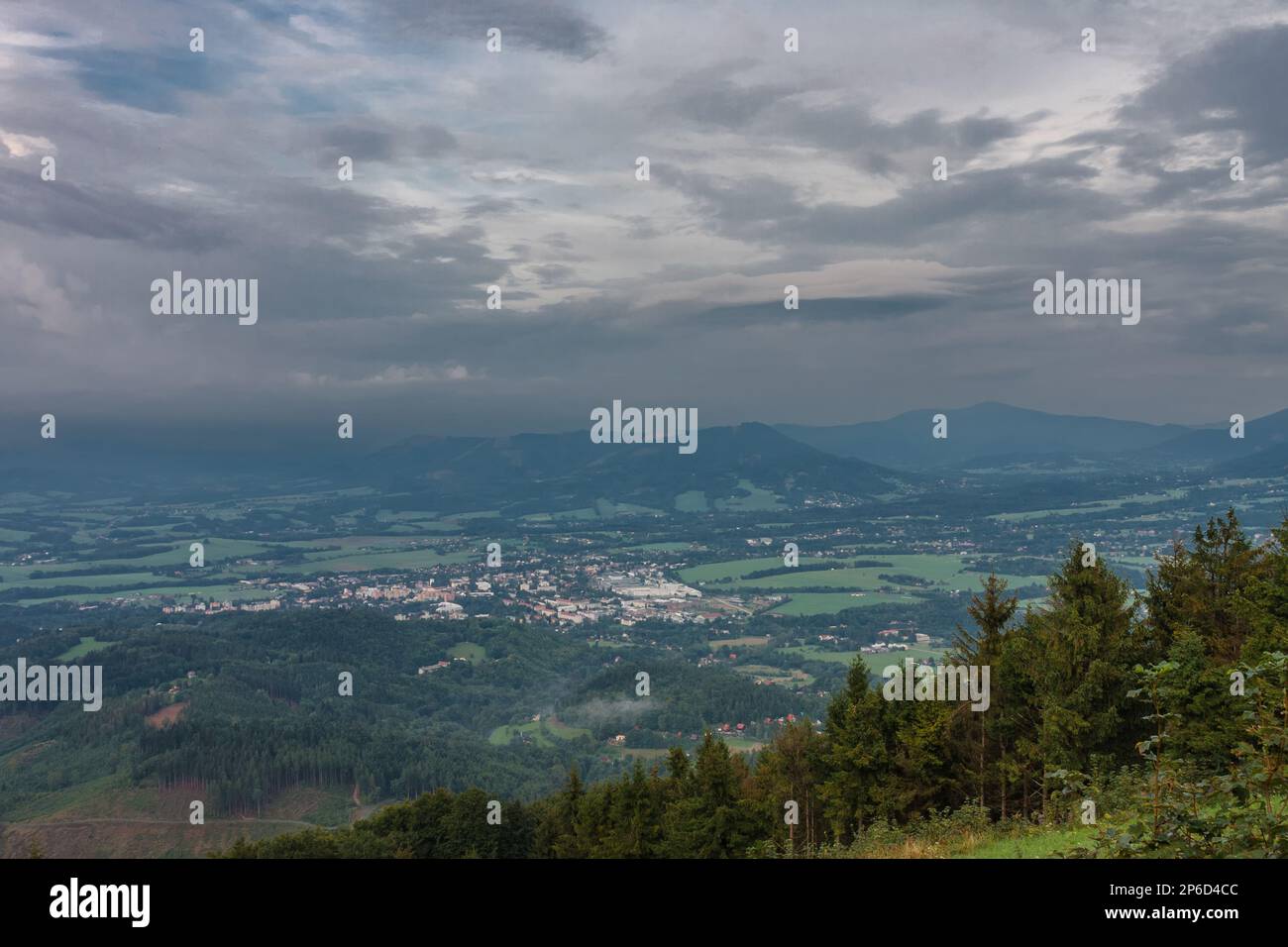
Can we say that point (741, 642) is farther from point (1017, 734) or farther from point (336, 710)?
point (1017, 734)

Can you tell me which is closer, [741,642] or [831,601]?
[741,642]

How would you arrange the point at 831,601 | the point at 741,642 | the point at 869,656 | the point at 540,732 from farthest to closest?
the point at 831,601 < the point at 741,642 < the point at 869,656 < the point at 540,732

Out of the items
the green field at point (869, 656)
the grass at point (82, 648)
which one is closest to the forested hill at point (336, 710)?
the grass at point (82, 648)

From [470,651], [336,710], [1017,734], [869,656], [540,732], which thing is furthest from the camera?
[470,651]

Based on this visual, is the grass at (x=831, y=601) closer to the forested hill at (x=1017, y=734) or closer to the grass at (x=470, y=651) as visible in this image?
the grass at (x=470, y=651)

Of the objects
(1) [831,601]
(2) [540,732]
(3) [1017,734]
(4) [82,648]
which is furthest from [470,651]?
(3) [1017,734]

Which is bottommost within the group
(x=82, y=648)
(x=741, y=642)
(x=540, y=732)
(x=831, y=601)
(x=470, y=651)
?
(x=540, y=732)

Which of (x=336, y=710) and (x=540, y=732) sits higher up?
(x=336, y=710)

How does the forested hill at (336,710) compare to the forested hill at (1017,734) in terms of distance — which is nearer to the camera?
the forested hill at (1017,734)

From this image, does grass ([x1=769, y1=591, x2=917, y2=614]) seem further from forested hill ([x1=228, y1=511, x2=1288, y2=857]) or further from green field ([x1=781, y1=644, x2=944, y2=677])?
forested hill ([x1=228, y1=511, x2=1288, y2=857])

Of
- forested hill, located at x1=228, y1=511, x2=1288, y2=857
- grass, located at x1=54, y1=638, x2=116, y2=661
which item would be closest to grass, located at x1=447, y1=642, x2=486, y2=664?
grass, located at x1=54, y1=638, x2=116, y2=661
